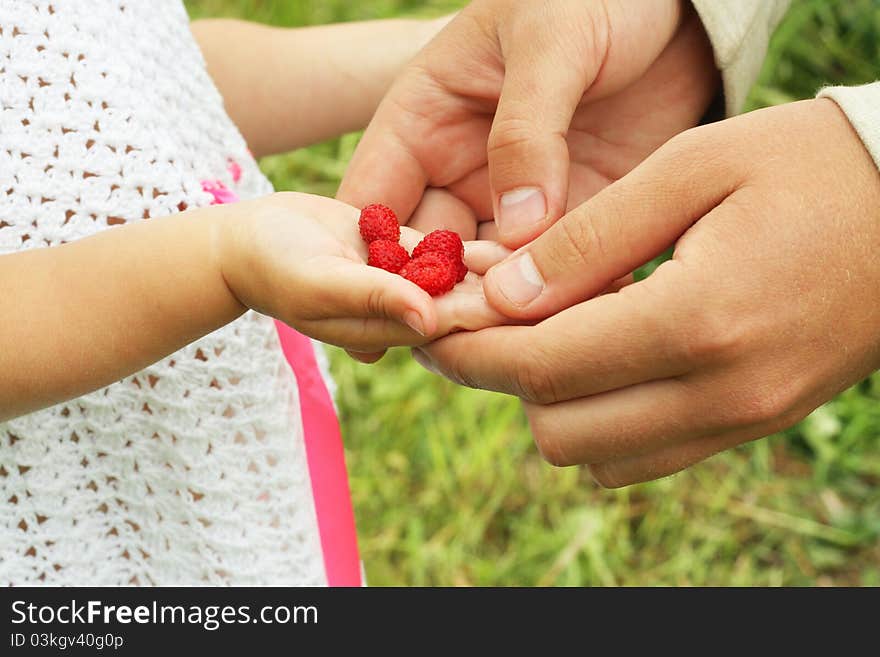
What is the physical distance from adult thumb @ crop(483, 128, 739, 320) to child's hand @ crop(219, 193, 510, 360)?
0.14 feet

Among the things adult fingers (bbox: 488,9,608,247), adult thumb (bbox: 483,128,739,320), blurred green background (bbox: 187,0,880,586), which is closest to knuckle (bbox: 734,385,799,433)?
adult thumb (bbox: 483,128,739,320)

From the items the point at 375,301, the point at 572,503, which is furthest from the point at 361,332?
the point at 572,503

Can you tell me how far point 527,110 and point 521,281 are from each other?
0.20 metres

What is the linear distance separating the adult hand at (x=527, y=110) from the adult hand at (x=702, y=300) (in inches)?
5.0

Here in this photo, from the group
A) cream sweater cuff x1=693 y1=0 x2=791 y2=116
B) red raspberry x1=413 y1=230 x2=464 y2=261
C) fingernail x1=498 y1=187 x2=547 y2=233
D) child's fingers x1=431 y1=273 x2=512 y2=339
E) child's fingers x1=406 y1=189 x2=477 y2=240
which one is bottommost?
child's fingers x1=431 y1=273 x2=512 y2=339

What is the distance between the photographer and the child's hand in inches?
33.5

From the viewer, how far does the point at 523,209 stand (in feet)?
3.58

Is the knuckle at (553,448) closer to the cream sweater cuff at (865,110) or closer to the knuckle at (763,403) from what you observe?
the knuckle at (763,403)

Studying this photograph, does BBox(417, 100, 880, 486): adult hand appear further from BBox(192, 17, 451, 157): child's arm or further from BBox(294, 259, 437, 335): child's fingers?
BBox(192, 17, 451, 157): child's arm

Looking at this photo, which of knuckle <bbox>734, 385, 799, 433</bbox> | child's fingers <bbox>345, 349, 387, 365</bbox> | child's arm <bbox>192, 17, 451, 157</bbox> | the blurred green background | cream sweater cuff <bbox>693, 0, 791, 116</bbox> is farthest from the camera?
the blurred green background

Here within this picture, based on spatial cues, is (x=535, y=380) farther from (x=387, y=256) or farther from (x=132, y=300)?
(x=132, y=300)

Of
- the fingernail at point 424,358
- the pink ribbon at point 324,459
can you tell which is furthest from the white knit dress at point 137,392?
the fingernail at point 424,358

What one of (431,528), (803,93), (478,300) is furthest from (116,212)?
(803,93)
